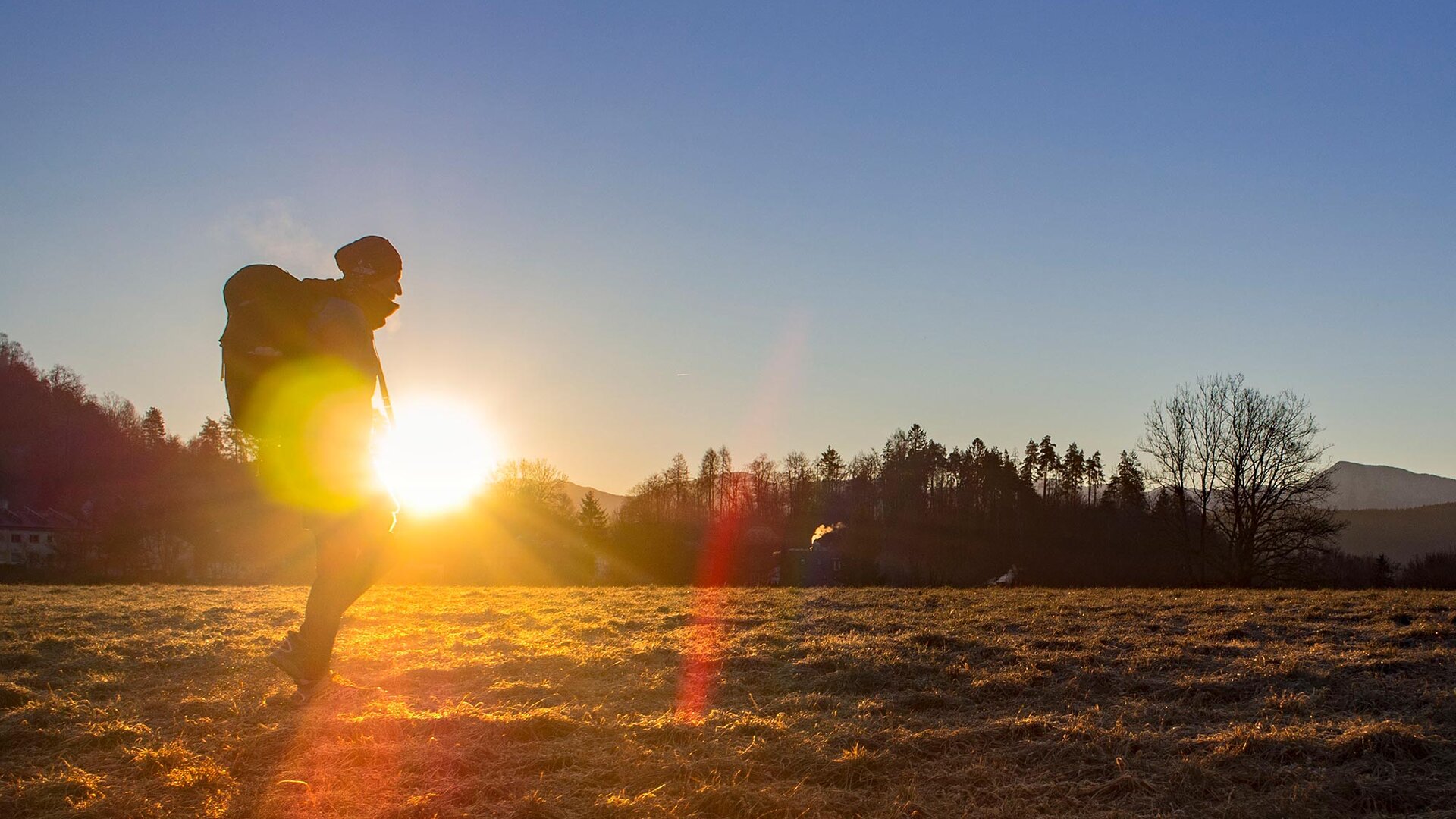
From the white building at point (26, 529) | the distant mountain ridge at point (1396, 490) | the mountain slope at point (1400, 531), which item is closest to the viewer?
the white building at point (26, 529)

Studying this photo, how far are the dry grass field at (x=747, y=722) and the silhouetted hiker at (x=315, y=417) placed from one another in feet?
1.86

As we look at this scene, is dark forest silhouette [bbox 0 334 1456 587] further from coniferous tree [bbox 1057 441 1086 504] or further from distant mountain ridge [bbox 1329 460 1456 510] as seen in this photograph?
distant mountain ridge [bbox 1329 460 1456 510]

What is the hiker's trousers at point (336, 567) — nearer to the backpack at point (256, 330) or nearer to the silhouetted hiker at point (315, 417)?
the silhouetted hiker at point (315, 417)

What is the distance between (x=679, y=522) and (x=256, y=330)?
6489 cm

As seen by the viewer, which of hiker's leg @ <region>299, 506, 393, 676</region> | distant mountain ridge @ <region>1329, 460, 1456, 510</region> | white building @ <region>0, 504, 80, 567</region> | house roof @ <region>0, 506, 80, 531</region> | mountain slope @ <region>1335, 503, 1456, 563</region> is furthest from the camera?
distant mountain ridge @ <region>1329, 460, 1456, 510</region>

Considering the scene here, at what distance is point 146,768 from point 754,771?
2562mm

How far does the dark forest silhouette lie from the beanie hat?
2560 cm

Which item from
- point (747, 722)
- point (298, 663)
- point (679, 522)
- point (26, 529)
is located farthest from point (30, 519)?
point (747, 722)

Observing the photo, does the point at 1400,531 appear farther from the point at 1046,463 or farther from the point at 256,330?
the point at 256,330

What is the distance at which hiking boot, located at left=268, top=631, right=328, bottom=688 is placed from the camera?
483 centimetres

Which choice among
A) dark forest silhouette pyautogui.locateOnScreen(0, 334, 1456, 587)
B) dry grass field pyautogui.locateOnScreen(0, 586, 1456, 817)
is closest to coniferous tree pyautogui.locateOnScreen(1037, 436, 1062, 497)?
dark forest silhouette pyautogui.locateOnScreen(0, 334, 1456, 587)

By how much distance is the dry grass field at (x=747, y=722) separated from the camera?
3197 mm

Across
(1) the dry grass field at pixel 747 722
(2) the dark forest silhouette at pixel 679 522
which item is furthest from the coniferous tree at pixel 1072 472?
(1) the dry grass field at pixel 747 722

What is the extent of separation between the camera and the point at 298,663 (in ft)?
15.9
